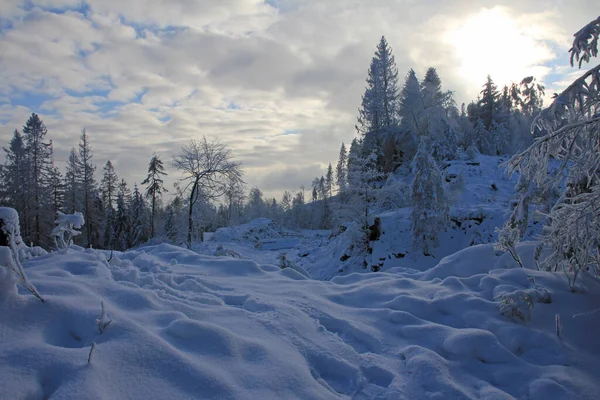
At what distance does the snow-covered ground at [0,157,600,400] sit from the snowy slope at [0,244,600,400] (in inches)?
0.5

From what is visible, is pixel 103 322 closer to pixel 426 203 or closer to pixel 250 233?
pixel 426 203

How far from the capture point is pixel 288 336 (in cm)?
345

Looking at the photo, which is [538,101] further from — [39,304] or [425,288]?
[39,304]

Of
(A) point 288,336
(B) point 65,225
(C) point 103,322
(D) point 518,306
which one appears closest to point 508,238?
(D) point 518,306

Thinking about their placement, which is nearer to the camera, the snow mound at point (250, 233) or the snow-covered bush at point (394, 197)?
the snow-covered bush at point (394, 197)

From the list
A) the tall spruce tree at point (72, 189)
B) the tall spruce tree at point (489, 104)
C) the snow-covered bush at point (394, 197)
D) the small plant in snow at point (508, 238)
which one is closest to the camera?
the small plant in snow at point (508, 238)

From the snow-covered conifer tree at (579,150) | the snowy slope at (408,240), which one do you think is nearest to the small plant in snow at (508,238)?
the snow-covered conifer tree at (579,150)

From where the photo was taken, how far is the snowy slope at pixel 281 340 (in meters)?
2.37

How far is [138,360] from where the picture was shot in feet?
8.16

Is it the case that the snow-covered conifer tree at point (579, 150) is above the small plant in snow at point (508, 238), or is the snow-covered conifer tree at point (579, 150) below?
above

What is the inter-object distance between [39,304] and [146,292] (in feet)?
3.63

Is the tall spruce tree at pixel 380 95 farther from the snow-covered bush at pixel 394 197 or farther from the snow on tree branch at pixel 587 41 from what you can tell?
the snow on tree branch at pixel 587 41

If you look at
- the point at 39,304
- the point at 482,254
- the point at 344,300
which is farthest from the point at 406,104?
the point at 39,304

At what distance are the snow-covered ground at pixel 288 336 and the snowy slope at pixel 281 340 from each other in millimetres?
12
